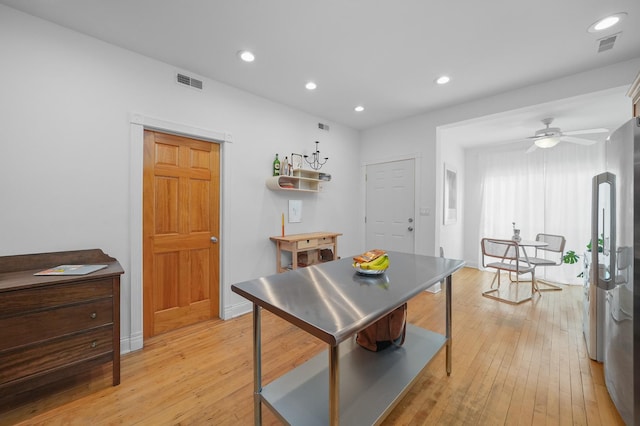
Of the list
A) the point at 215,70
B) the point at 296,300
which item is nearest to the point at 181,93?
the point at 215,70

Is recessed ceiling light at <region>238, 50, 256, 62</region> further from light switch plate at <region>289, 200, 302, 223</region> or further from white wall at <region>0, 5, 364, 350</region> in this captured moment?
light switch plate at <region>289, 200, 302, 223</region>

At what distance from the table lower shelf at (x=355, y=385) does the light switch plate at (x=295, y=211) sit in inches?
80.2

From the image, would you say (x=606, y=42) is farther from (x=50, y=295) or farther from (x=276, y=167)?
(x=50, y=295)

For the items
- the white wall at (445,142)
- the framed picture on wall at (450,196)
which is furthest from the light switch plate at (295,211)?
the framed picture on wall at (450,196)

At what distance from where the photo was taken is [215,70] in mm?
2693

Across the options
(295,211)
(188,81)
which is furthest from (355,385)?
(188,81)

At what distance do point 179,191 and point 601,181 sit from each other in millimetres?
3678

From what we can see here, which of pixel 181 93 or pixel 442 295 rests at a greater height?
pixel 181 93

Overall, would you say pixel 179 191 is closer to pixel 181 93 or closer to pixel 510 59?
pixel 181 93

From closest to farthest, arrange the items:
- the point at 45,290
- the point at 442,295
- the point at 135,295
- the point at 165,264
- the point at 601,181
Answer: the point at 45,290 → the point at 601,181 → the point at 135,295 → the point at 165,264 → the point at 442,295

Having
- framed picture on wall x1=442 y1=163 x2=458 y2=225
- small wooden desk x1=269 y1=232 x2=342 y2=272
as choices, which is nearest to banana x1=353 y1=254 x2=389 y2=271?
small wooden desk x1=269 y1=232 x2=342 y2=272

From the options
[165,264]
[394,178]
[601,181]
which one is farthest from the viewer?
[394,178]

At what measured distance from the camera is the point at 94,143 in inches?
85.7

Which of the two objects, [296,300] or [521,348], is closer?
[296,300]
